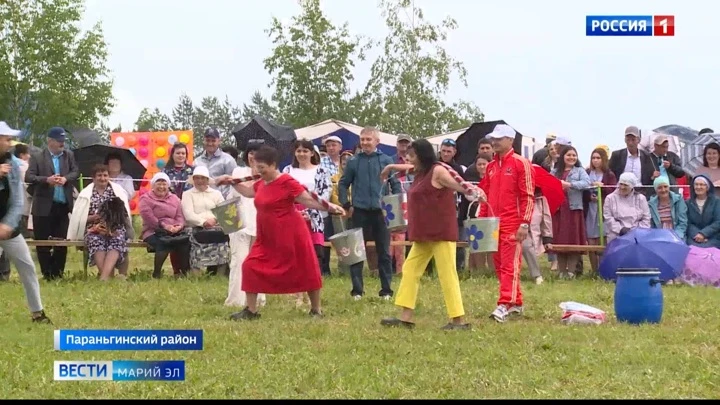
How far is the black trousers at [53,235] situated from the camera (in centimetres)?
1508

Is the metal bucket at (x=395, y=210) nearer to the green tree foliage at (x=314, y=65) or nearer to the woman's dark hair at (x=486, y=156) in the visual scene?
the woman's dark hair at (x=486, y=156)

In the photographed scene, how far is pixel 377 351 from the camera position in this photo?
8.51 m

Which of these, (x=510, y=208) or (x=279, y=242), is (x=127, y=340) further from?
(x=510, y=208)

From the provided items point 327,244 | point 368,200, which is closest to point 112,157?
point 327,244

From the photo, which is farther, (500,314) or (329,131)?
(329,131)

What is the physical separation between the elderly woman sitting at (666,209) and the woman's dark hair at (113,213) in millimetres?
7224

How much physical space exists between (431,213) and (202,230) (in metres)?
5.69

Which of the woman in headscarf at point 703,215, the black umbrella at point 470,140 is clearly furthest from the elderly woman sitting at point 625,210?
the black umbrella at point 470,140

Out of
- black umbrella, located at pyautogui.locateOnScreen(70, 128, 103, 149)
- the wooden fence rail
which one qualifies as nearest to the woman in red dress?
the wooden fence rail

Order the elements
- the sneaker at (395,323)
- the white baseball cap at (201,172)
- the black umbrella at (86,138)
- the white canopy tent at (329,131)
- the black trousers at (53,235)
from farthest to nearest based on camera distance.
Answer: the black umbrella at (86,138) → the white canopy tent at (329,131) → the black trousers at (53,235) → the white baseball cap at (201,172) → the sneaker at (395,323)

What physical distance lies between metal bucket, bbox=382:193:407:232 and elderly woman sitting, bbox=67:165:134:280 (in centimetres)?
423

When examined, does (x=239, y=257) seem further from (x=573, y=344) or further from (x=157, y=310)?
(x=573, y=344)

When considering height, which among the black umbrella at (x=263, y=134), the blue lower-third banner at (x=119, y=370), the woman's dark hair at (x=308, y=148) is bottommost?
the blue lower-third banner at (x=119, y=370)

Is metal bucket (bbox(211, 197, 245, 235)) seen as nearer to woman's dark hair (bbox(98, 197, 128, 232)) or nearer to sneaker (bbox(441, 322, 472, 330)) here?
sneaker (bbox(441, 322, 472, 330))
